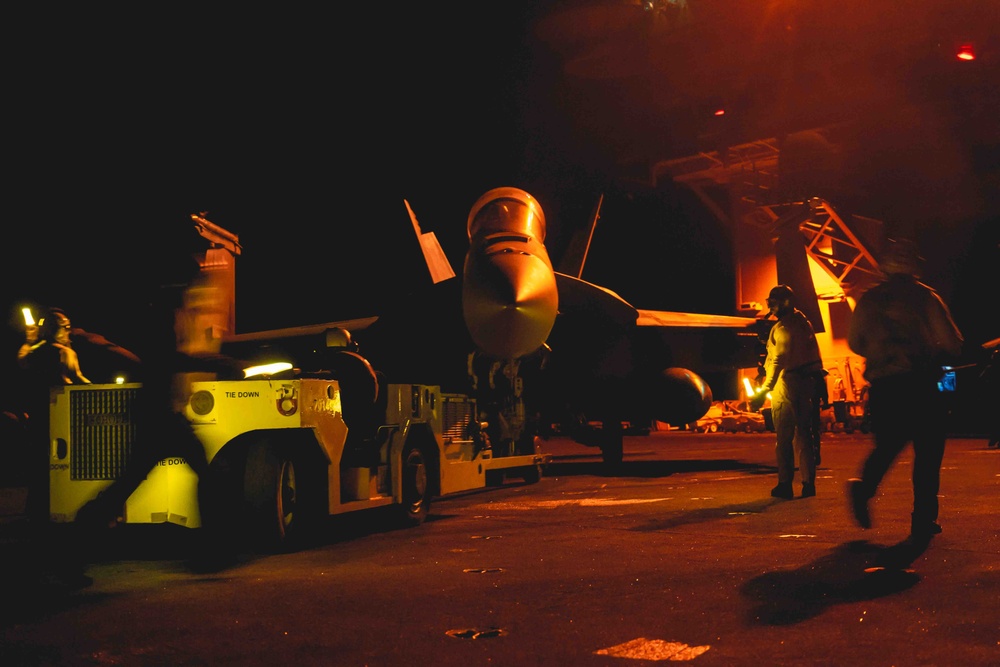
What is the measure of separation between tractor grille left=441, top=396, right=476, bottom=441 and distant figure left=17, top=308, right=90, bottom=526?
3.64m

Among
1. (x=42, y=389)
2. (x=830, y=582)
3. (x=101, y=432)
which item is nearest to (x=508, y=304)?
(x=101, y=432)

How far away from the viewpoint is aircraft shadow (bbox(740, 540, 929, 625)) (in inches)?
144

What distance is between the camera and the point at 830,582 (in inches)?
165

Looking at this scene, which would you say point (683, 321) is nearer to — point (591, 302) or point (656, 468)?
point (656, 468)

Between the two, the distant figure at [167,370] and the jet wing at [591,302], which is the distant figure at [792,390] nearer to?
the jet wing at [591,302]

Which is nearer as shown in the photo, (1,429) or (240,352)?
(1,429)

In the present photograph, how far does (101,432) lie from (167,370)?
1008 mm

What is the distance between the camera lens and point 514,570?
16.0 ft

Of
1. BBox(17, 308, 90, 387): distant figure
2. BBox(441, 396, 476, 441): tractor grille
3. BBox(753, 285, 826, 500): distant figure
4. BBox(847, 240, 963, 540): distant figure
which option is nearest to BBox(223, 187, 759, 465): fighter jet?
BBox(441, 396, 476, 441): tractor grille

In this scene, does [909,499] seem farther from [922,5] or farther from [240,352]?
[240,352]

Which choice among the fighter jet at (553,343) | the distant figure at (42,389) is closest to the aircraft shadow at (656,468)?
the fighter jet at (553,343)

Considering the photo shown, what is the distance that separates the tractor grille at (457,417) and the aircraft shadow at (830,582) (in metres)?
4.58

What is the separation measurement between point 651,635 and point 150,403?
335cm

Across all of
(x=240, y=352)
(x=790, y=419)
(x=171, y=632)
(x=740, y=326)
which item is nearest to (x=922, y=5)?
(x=740, y=326)
